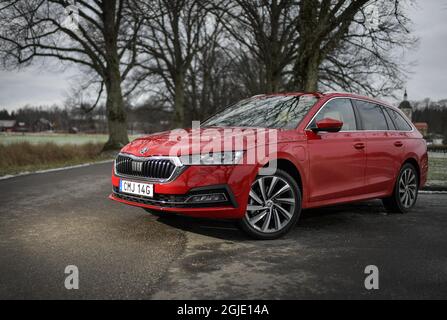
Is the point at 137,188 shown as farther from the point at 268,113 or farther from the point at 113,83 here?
the point at 113,83

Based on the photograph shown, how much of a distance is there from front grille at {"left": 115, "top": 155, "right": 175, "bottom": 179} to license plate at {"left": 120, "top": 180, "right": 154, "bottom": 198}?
0.10m

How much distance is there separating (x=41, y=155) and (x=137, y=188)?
15.0m

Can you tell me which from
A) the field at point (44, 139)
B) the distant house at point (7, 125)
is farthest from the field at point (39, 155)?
the distant house at point (7, 125)

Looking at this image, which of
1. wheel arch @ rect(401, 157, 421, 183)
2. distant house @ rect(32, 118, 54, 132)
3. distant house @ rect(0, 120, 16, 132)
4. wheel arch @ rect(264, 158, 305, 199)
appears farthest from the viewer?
distant house @ rect(32, 118, 54, 132)

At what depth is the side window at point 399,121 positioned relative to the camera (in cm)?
662

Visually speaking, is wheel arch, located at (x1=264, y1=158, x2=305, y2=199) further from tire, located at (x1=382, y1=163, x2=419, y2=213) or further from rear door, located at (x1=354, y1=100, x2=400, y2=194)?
tire, located at (x1=382, y1=163, x2=419, y2=213)

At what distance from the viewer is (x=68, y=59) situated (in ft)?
68.2

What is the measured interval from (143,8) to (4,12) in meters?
5.55

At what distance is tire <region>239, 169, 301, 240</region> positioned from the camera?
454 centimetres

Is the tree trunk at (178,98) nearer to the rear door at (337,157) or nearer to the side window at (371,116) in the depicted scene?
the side window at (371,116)

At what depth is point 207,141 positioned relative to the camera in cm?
446

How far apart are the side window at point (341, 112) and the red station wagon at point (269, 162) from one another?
0.02 metres

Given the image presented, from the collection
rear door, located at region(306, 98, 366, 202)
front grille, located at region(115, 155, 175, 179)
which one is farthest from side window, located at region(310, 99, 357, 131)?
front grille, located at region(115, 155, 175, 179)

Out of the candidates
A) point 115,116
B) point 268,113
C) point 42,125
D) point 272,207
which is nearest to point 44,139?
point 115,116
